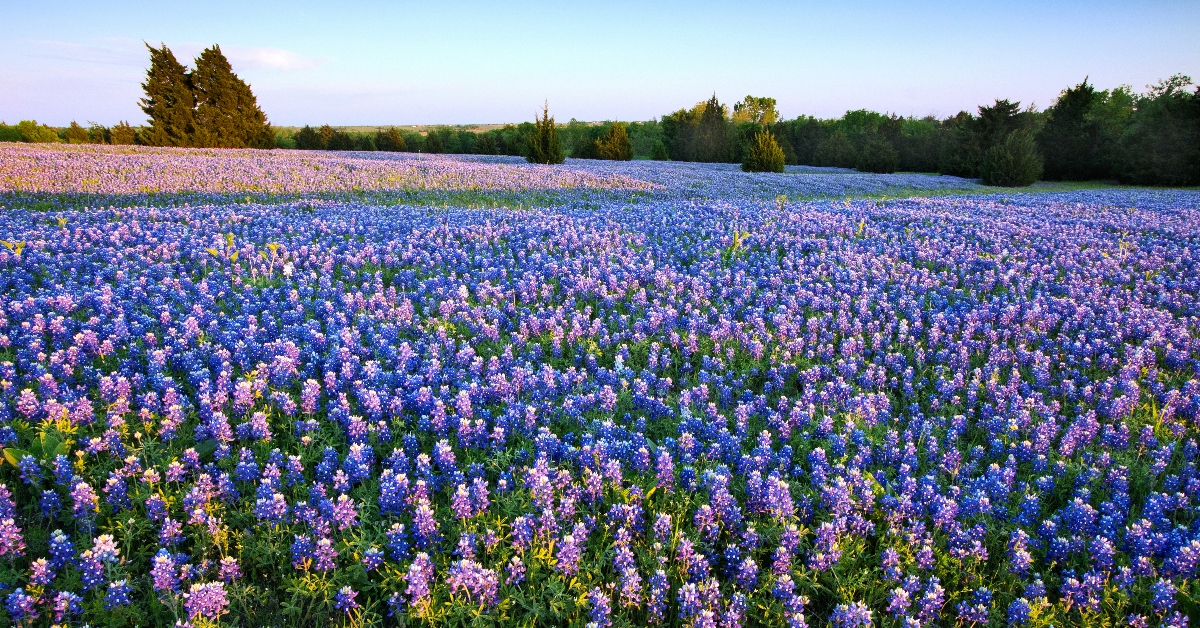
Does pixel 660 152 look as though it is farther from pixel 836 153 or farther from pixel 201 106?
pixel 201 106

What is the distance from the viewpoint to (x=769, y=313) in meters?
6.26

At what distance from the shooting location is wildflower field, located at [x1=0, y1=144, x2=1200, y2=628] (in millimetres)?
2732

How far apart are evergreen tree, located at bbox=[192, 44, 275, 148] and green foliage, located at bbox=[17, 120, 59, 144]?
16643mm

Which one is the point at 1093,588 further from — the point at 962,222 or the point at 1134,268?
the point at 962,222

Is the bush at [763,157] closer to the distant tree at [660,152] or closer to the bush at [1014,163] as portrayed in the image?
the bush at [1014,163]

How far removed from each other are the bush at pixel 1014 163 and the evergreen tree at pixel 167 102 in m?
52.9

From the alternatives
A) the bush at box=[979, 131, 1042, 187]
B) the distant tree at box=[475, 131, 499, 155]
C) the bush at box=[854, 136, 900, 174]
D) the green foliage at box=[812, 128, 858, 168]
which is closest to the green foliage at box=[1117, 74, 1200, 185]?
the bush at box=[979, 131, 1042, 187]

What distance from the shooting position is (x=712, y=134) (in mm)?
47531


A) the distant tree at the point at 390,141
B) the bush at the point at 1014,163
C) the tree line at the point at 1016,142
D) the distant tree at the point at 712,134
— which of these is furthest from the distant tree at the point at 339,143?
the bush at the point at 1014,163

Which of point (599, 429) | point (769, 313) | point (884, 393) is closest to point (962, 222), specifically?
point (769, 313)

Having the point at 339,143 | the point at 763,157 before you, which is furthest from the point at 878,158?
the point at 339,143

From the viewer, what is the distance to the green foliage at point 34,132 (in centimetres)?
5184

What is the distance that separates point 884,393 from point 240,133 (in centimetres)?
5530

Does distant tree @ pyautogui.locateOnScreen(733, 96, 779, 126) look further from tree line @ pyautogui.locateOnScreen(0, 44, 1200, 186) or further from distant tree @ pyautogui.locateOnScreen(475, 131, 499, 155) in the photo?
distant tree @ pyautogui.locateOnScreen(475, 131, 499, 155)
